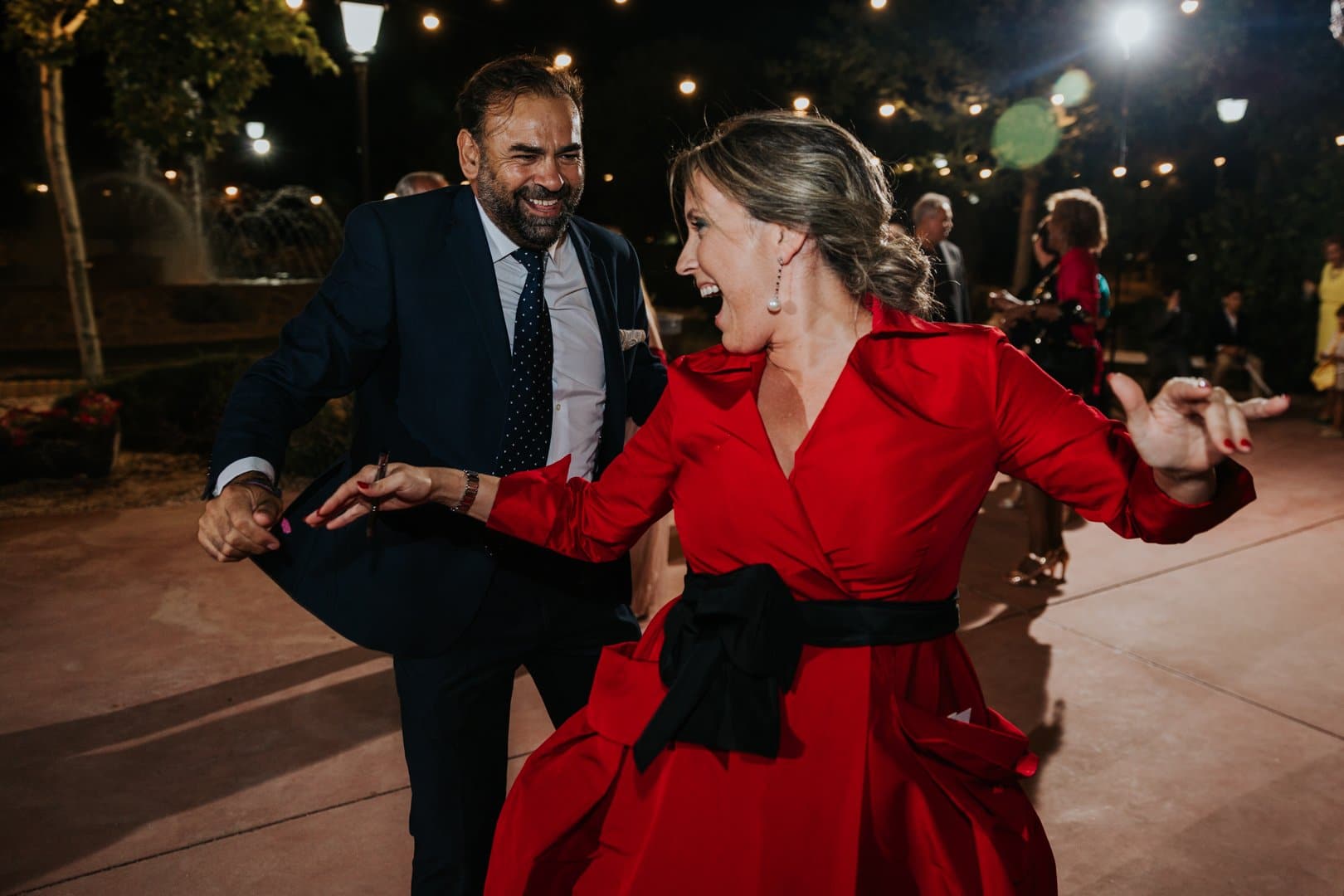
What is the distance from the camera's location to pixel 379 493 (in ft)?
6.66

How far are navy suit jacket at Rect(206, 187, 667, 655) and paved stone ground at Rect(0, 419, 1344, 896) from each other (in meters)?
1.23

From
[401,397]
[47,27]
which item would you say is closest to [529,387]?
[401,397]

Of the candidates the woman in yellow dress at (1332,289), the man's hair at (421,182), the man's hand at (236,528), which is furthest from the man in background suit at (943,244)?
the woman in yellow dress at (1332,289)

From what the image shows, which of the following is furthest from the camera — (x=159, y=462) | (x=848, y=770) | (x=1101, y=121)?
(x=1101, y=121)

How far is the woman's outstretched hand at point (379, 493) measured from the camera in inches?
79.0

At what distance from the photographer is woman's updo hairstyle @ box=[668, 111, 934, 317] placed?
1858 mm

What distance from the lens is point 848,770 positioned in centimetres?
169

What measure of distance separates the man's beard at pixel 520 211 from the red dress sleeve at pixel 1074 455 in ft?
4.07

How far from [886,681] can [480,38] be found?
31955 mm


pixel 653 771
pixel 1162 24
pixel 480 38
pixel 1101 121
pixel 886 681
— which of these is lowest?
pixel 653 771

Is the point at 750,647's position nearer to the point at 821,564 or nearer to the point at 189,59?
the point at 821,564

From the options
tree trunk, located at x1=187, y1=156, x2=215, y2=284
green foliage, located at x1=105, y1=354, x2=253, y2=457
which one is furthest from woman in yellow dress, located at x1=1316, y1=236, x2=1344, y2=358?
tree trunk, located at x1=187, y1=156, x2=215, y2=284

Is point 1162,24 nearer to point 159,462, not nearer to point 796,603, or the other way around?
point 159,462

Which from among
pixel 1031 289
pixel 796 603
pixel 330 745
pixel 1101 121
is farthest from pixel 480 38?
pixel 796 603
